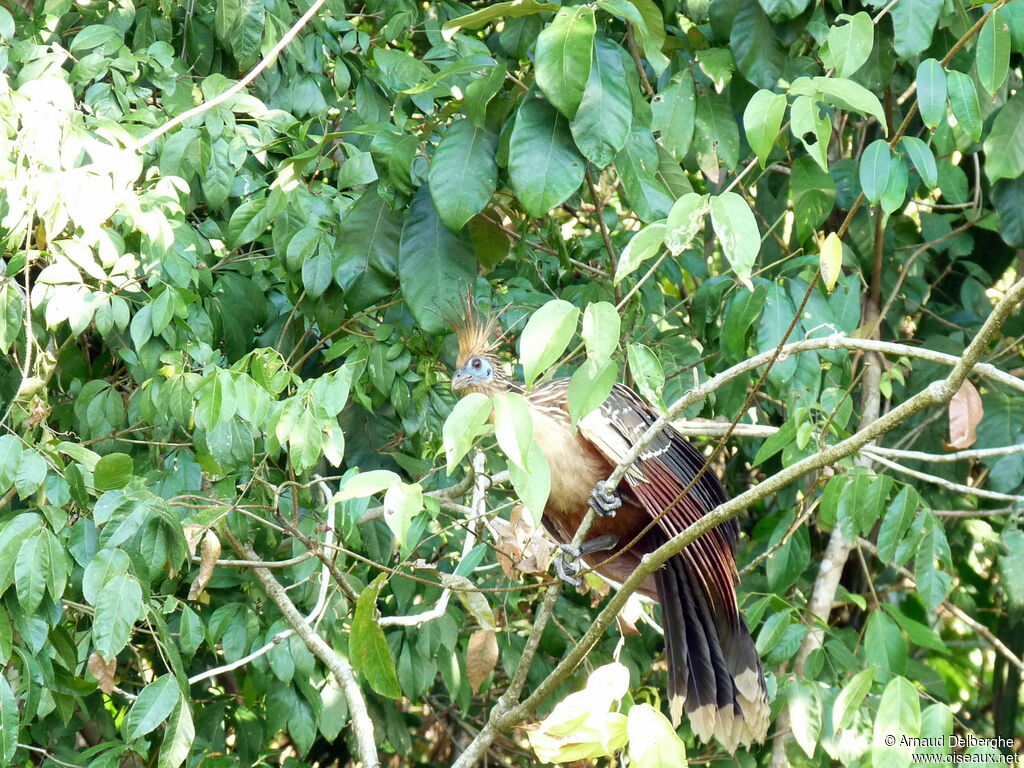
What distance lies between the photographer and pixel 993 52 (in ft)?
7.23

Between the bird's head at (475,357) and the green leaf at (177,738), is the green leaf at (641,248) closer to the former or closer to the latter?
the green leaf at (177,738)

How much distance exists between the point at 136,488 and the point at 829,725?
211 cm

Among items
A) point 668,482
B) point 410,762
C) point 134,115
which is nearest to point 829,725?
point 668,482

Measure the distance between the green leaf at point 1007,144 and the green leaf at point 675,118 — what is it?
0.84 metres

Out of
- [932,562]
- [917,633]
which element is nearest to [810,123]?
[932,562]

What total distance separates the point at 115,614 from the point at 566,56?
132 cm

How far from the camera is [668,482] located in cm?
290

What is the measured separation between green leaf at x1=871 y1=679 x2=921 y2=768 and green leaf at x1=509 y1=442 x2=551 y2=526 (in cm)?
109

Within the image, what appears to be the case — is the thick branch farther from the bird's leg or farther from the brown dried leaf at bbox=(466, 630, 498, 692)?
the bird's leg

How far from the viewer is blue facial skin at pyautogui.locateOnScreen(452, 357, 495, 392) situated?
9.94 feet

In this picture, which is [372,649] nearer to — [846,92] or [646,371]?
[646,371]

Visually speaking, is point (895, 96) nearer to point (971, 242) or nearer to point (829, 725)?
point (971, 242)

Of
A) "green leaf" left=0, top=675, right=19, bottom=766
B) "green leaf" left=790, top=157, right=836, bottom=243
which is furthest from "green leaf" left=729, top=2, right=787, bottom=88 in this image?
"green leaf" left=0, top=675, right=19, bottom=766

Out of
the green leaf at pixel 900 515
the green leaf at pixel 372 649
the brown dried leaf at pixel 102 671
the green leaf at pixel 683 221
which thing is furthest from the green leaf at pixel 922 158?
the brown dried leaf at pixel 102 671
